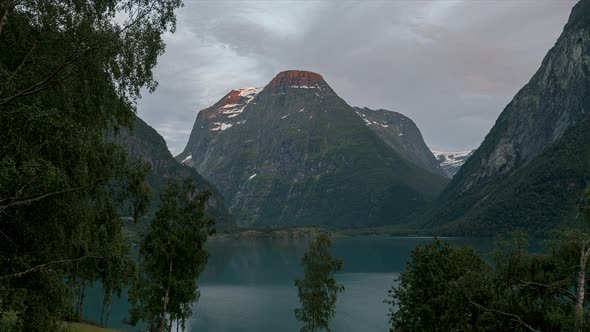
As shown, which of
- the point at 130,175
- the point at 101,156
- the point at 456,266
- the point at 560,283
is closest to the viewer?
the point at 101,156

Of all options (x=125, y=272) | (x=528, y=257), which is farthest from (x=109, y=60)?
(x=528, y=257)

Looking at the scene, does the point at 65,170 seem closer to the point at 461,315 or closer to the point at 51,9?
the point at 51,9

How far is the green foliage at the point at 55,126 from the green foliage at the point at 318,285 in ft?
145

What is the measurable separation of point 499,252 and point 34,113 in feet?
114

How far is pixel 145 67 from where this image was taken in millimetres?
22359

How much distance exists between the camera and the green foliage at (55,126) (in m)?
16.7

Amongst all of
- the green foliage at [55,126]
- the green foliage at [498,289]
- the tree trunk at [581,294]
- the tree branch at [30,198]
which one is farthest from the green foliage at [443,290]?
the tree branch at [30,198]

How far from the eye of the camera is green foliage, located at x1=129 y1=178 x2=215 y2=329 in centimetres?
4662

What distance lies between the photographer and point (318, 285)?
210 ft

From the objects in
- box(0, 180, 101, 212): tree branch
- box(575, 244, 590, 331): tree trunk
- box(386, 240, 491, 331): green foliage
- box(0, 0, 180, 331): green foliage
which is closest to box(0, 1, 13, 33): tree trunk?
box(0, 0, 180, 331): green foliage

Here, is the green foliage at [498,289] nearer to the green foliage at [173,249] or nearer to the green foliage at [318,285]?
the green foliage at [173,249]

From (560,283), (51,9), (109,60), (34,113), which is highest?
(51,9)

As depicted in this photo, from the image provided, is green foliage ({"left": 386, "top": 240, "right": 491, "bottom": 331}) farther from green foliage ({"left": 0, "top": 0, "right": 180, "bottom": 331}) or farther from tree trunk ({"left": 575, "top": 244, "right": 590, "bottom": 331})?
green foliage ({"left": 0, "top": 0, "right": 180, "bottom": 331})

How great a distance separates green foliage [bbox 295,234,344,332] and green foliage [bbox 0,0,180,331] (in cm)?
4410
